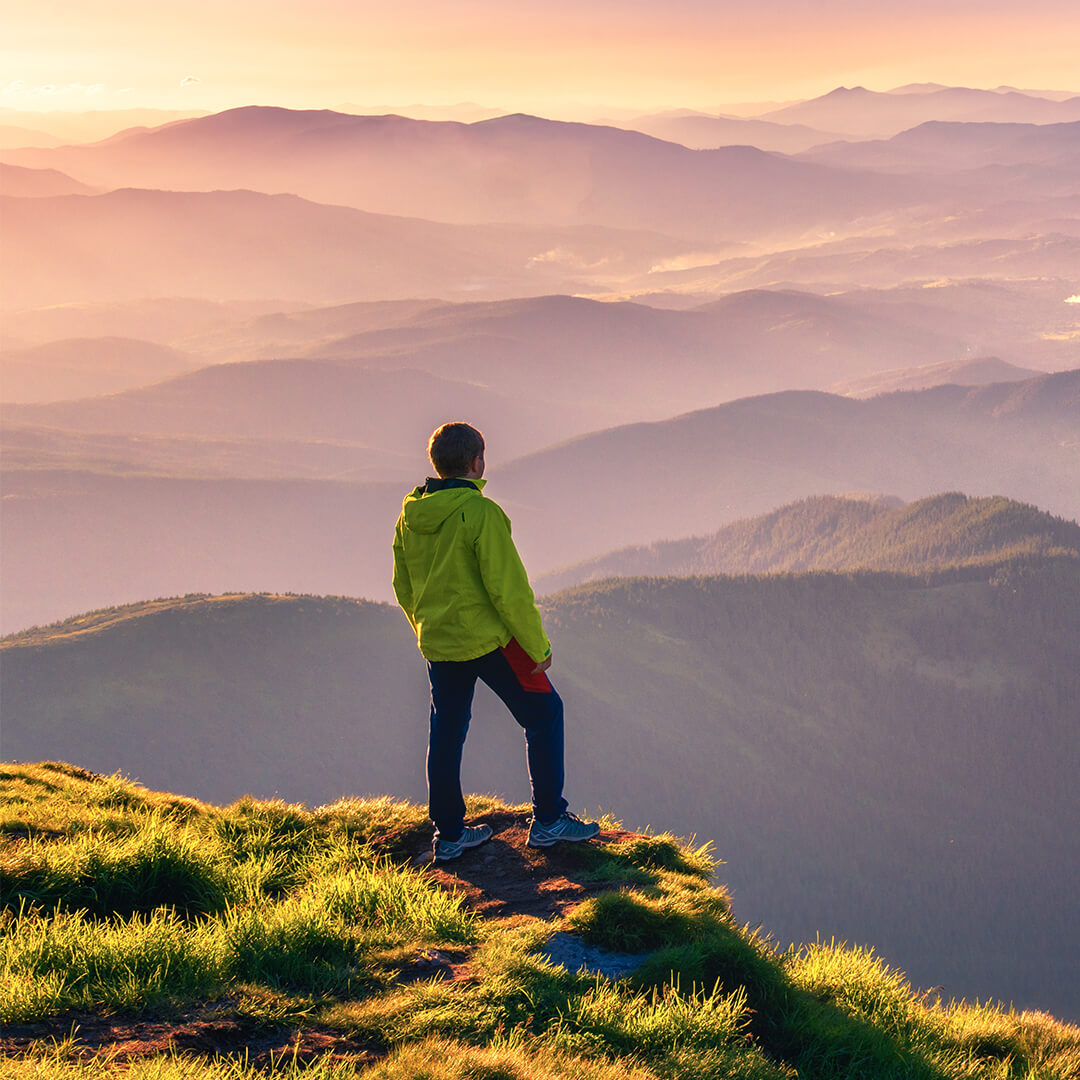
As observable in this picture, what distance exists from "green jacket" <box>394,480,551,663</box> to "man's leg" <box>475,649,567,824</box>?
251 mm

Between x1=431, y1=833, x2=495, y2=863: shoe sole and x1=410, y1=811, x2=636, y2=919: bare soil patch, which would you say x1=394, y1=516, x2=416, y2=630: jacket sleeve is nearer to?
x1=431, y1=833, x2=495, y2=863: shoe sole

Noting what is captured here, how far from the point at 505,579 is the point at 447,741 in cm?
186

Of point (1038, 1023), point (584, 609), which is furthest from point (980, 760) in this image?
point (1038, 1023)

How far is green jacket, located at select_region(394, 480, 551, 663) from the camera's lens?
8.70 m

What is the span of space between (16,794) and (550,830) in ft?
19.2

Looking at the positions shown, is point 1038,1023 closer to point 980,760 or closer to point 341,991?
point 341,991

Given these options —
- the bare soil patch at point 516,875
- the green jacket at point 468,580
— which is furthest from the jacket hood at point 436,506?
the bare soil patch at point 516,875

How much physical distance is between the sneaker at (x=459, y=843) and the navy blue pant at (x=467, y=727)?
79 millimetres

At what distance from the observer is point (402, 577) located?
9641 millimetres

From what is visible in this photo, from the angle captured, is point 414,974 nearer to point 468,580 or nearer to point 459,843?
point 459,843

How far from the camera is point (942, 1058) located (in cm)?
705

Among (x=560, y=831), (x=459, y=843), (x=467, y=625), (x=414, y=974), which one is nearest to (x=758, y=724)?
(x=560, y=831)

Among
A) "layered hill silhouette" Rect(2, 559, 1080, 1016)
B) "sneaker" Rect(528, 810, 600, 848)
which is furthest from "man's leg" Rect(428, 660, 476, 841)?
"layered hill silhouette" Rect(2, 559, 1080, 1016)

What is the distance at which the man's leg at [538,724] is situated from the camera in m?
9.08
